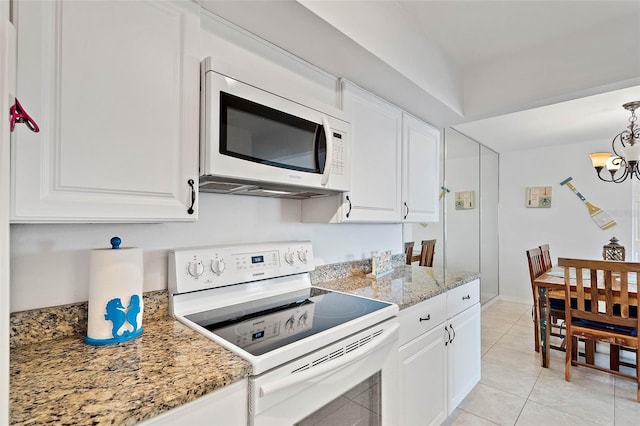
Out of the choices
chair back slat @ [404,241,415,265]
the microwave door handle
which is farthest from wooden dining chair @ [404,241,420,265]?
the microwave door handle

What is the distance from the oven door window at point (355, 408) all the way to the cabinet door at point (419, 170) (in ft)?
3.76

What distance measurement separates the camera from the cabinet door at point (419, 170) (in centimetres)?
216

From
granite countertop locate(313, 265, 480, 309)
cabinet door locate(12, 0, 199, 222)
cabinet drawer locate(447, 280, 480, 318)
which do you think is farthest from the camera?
cabinet drawer locate(447, 280, 480, 318)

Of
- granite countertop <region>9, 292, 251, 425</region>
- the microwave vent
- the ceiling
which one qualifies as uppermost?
the ceiling

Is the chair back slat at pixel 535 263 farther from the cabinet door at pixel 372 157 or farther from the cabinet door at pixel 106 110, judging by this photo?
the cabinet door at pixel 106 110

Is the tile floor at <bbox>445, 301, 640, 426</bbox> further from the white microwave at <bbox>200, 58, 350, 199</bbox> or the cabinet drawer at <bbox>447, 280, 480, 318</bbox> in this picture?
the white microwave at <bbox>200, 58, 350, 199</bbox>

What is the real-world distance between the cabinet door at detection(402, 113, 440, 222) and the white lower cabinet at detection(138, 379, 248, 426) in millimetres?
1581

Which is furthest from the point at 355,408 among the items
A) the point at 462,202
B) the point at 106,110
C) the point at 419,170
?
the point at 462,202

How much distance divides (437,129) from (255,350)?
2.33 metres

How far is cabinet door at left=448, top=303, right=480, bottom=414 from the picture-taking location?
6.27 ft

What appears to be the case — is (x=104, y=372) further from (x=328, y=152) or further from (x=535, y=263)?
(x=535, y=263)

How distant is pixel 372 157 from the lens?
1.86 meters

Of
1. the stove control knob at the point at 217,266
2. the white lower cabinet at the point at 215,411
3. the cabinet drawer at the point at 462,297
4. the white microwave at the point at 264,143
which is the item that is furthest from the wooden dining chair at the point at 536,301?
the white lower cabinet at the point at 215,411

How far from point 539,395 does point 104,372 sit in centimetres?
279
